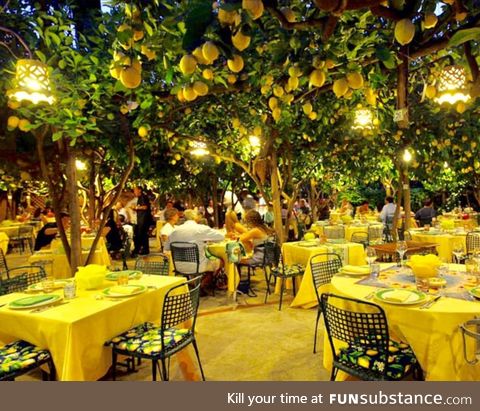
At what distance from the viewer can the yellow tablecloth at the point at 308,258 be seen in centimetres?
467

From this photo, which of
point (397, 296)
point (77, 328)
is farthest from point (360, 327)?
point (77, 328)

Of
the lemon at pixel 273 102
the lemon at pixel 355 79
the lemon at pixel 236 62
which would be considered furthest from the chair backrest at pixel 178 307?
the lemon at pixel 355 79

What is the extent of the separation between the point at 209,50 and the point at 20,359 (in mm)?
2161

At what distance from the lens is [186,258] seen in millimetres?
5055

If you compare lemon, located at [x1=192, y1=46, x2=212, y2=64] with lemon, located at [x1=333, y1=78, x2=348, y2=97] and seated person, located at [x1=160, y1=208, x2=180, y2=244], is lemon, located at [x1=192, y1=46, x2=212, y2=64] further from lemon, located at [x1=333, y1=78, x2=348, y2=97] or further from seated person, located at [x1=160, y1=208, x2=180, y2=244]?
seated person, located at [x1=160, y1=208, x2=180, y2=244]

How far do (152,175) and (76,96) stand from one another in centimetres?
424

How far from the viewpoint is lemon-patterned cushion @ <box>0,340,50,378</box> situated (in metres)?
2.29

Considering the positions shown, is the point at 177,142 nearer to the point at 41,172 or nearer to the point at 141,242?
the point at 41,172

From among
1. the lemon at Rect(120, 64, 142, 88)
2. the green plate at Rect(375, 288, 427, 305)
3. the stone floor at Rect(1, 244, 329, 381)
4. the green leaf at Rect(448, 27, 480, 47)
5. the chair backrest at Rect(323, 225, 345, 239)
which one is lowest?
the stone floor at Rect(1, 244, 329, 381)

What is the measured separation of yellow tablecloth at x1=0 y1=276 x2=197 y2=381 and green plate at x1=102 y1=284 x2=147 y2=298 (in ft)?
0.12

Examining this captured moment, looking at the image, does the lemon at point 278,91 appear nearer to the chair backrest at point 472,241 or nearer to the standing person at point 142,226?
the chair backrest at point 472,241

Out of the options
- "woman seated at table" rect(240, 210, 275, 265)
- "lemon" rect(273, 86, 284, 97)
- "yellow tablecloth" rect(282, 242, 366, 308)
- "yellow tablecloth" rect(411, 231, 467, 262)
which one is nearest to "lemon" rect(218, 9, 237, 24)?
"lemon" rect(273, 86, 284, 97)

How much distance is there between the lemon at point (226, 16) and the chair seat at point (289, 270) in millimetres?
3764
